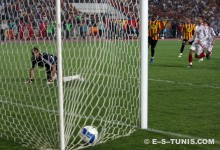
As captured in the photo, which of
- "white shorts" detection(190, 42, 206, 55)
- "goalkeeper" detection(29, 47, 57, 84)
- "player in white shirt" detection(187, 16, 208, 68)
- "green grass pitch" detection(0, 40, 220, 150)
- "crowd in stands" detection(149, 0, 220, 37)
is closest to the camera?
"green grass pitch" detection(0, 40, 220, 150)

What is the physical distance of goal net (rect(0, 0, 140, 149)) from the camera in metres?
5.22

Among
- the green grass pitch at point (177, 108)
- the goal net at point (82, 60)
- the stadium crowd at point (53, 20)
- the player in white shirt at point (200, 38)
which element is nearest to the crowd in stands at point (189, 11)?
the player in white shirt at point (200, 38)

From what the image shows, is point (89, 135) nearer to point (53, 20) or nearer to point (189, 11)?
point (53, 20)

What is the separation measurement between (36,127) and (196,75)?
6.99 meters

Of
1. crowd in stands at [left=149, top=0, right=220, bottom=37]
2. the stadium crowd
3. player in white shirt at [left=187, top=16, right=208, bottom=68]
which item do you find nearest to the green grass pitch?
the stadium crowd

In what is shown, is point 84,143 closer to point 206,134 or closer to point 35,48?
point 206,134

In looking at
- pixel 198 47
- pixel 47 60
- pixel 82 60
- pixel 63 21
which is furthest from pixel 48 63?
pixel 198 47

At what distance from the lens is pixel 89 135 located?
5.11 meters

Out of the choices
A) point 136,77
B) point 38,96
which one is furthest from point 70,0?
point 38,96

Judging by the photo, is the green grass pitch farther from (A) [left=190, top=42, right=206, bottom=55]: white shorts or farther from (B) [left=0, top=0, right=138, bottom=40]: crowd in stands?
(A) [left=190, top=42, right=206, bottom=55]: white shorts

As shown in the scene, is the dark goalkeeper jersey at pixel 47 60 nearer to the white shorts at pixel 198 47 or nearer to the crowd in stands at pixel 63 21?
the crowd in stands at pixel 63 21

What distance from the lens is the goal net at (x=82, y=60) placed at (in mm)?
5223

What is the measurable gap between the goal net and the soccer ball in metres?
0.07

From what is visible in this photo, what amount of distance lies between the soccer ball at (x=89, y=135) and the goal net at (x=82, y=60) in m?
0.07
